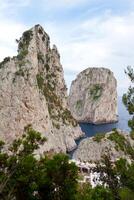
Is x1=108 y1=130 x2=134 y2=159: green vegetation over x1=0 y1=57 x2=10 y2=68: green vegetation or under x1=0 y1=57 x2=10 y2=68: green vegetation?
under

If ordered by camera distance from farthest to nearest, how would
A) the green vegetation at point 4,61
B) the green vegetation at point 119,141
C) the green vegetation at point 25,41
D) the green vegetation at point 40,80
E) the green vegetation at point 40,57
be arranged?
the green vegetation at point 40,57, the green vegetation at point 40,80, the green vegetation at point 25,41, the green vegetation at point 4,61, the green vegetation at point 119,141

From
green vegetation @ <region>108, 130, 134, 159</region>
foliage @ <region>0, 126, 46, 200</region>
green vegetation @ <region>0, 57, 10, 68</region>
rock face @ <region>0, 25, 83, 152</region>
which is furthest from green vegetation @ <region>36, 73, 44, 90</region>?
green vegetation @ <region>108, 130, 134, 159</region>

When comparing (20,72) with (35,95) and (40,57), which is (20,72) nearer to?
(35,95)

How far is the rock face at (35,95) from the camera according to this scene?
101m

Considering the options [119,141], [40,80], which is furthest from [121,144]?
[40,80]

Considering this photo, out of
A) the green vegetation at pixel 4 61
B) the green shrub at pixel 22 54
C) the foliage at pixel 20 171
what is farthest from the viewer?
the green shrub at pixel 22 54

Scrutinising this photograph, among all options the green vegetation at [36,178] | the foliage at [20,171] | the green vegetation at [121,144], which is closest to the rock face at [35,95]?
the green vegetation at [36,178]

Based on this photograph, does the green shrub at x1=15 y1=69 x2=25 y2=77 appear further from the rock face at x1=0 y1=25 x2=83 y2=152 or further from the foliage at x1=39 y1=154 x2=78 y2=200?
the foliage at x1=39 y1=154 x2=78 y2=200

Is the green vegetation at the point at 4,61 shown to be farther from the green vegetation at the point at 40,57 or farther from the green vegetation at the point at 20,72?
the green vegetation at the point at 40,57

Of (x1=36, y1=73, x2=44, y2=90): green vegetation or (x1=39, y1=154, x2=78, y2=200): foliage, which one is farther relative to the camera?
(x1=36, y1=73, x2=44, y2=90): green vegetation

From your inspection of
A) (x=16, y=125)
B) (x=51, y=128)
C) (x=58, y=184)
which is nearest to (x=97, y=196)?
(x=58, y=184)

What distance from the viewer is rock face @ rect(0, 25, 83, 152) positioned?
3986 inches

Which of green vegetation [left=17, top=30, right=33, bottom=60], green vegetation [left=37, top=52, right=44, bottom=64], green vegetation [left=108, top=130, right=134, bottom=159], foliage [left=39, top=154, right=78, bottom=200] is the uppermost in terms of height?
green vegetation [left=17, top=30, right=33, bottom=60]

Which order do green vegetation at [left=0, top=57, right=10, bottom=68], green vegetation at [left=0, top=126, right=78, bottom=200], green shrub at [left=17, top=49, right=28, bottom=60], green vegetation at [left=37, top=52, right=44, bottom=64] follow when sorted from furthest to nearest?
green vegetation at [left=37, top=52, right=44, bottom=64], green shrub at [left=17, top=49, right=28, bottom=60], green vegetation at [left=0, top=57, right=10, bottom=68], green vegetation at [left=0, top=126, right=78, bottom=200]
